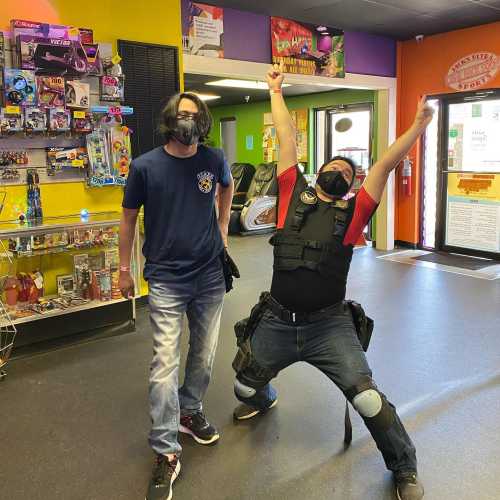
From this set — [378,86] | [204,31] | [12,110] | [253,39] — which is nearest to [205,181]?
[12,110]

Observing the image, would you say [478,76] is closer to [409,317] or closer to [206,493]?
[409,317]

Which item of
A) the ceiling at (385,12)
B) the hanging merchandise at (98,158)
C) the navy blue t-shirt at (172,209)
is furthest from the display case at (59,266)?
the ceiling at (385,12)

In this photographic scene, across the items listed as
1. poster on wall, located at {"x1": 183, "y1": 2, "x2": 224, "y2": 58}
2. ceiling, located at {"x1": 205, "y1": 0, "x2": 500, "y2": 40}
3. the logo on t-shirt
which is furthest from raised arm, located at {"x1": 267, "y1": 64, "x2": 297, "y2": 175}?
ceiling, located at {"x1": 205, "y1": 0, "x2": 500, "y2": 40}

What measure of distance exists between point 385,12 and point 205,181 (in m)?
4.31

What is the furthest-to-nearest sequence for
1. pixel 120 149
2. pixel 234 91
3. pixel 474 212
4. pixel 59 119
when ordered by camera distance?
pixel 234 91
pixel 474 212
pixel 120 149
pixel 59 119

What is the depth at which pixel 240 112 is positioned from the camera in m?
11.7

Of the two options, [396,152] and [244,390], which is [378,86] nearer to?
[396,152]

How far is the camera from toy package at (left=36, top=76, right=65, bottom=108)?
12.5ft

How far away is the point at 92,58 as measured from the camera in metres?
4.07

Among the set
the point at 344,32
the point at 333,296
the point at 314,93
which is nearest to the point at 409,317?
the point at 333,296

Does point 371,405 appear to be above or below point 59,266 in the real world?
below

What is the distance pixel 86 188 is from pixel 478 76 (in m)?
4.76

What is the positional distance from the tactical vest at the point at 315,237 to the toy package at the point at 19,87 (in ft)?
7.75

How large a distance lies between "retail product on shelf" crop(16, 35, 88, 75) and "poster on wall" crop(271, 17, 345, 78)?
2416mm
